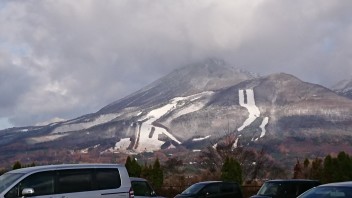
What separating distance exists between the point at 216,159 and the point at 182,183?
3034cm

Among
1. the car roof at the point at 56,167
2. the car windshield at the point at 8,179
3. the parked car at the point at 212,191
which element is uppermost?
the car roof at the point at 56,167

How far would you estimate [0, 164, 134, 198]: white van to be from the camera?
13.8 metres

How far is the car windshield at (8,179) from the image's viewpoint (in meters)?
13.7

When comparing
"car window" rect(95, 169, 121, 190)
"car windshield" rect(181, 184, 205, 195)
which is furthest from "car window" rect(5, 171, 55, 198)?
"car windshield" rect(181, 184, 205, 195)

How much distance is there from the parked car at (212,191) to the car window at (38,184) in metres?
9.65

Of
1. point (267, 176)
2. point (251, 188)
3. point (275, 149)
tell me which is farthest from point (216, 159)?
point (275, 149)

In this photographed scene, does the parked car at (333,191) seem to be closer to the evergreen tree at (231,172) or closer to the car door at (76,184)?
the car door at (76,184)

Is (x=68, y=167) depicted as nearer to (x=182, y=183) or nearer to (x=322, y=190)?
(x=322, y=190)

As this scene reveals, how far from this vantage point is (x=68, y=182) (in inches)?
576

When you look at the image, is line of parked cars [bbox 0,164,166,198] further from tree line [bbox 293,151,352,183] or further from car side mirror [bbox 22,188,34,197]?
tree line [bbox 293,151,352,183]

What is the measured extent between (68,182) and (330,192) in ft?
19.3

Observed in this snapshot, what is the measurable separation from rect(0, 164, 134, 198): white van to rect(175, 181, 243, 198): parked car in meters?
8.04

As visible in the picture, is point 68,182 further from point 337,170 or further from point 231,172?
point 337,170

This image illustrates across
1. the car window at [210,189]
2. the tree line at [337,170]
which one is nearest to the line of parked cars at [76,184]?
the car window at [210,189]
